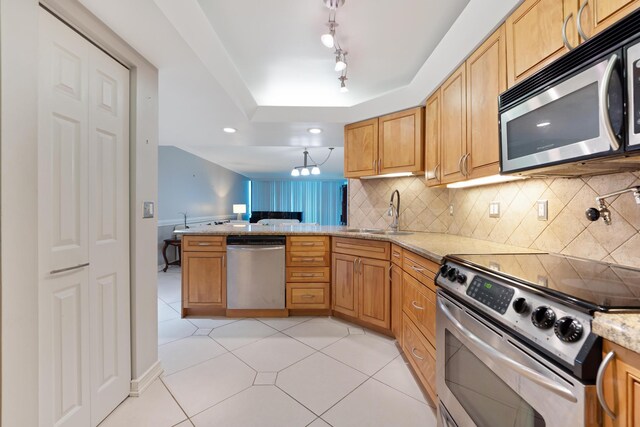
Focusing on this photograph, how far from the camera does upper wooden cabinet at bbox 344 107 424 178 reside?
2432 mm

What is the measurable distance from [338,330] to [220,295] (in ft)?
4.18

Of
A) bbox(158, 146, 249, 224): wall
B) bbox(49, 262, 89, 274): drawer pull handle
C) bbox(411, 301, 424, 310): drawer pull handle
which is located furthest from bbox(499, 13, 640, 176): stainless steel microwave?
bbox(158, 146, 249, 224): wall

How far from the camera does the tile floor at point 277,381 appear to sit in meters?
1.40

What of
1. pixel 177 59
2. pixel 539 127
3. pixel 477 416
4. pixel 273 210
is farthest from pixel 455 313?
pixel 273 210

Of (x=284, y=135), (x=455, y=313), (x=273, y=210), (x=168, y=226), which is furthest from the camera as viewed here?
(x=273, y=210)

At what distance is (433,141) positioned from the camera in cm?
219

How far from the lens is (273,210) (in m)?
10.5

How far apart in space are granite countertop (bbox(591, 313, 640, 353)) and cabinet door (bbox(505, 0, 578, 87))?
1.02 metres

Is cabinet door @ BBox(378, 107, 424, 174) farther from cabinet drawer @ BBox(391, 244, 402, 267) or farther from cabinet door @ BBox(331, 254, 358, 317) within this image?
cabinet door @ BBox(331, 254, 358, 317)

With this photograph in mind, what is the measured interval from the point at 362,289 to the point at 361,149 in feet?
4.87

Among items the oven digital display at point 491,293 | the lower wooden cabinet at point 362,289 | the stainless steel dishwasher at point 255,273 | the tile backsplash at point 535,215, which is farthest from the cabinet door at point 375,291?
the oven digital display at point 491,293

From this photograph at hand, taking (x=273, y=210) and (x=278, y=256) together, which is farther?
(x=273, y=210)

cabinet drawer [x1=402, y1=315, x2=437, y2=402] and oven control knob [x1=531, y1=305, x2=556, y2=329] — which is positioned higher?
oven control knob [x1=531, y1=305, x2=556, y2=329]

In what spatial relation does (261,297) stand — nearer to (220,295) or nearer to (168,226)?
(220,295)
